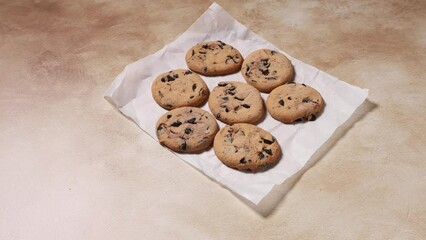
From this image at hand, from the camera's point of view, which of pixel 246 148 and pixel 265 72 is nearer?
pixel 246 148

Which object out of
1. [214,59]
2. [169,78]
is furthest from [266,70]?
[169,78]

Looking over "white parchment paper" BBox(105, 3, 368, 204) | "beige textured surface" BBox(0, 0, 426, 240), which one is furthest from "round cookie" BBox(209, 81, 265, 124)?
"beige textured surface" BBox(0, 0, 426, 240)

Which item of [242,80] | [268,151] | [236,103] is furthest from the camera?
[242,80]

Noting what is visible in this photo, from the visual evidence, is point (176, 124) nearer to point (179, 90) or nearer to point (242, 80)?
point (179, 90)

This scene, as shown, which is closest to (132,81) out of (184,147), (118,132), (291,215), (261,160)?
(118,132)

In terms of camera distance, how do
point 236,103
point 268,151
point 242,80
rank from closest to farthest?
point 268,151 → point 236,103 → point 242,80

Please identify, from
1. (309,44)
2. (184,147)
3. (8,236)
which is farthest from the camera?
(309,44)

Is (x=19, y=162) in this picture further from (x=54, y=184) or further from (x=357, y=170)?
(x=357, y=170)
